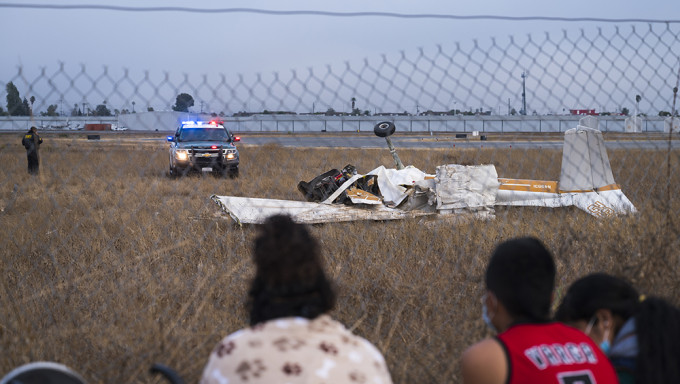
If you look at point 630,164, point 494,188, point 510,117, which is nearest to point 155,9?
point 510,117

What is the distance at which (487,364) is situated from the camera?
2057 mm

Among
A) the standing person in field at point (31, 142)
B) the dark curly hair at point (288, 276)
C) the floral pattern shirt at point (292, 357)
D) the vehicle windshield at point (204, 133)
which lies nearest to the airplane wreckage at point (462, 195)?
the standing person in field at point (31, 142)

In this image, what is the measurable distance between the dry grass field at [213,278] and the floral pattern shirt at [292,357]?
1.44 metres

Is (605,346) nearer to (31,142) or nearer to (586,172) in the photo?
(31,142)

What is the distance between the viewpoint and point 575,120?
4.09 meters

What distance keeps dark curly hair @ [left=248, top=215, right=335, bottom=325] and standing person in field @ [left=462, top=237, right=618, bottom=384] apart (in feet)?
1.97

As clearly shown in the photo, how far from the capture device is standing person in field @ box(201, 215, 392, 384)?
1.67 metres

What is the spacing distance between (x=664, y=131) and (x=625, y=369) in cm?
306

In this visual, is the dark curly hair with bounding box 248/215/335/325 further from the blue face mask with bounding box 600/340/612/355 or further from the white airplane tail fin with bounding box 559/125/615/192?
the white airplane tail fin with bounding box 559/125/615/192

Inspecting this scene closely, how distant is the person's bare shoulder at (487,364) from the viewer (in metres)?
2.04

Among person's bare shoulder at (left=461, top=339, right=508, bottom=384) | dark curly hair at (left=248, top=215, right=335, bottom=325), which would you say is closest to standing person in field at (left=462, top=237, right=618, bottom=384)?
person's bare shoulder at (left=461, top=339, right=508, bottom=384)

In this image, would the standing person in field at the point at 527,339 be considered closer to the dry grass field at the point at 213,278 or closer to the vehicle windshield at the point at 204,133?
the dry grass field at the point at 213,278

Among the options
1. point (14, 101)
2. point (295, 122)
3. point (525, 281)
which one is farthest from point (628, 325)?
point (14, 101)

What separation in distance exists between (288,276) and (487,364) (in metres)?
0.75
